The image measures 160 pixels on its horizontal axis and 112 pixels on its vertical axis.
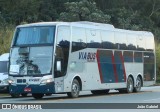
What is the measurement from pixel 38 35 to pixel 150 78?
1232cm

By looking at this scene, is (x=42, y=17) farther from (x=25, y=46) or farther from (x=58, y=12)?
(x=25, y=46)

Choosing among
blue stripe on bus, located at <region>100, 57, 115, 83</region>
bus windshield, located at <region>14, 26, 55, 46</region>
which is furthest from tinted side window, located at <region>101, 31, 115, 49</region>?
bus windshield, located at <region>14, 26, 55, 46</region>

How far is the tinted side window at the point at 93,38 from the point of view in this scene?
29759 millimetres

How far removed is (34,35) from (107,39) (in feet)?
19.2

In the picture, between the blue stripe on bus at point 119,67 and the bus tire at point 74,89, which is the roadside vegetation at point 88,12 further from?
the bus tire at point 74,89

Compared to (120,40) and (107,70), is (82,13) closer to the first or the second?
(120,40)

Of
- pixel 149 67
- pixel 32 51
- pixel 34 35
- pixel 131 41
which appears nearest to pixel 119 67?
pixel 131 41

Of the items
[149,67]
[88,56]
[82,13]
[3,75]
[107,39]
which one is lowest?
[3,75]

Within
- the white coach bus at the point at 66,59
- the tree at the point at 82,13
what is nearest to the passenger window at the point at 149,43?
the white coach bus at the point at 66,59

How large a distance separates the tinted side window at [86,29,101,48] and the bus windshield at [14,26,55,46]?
10.7 feet

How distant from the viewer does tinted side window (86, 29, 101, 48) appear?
2976 centimetres

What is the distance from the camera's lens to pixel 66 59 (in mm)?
27375

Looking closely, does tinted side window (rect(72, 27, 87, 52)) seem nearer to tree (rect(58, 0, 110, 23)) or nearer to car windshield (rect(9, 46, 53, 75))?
car windshield (rect(9, 46, 53, 75))

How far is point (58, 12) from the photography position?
70875 millimetres
